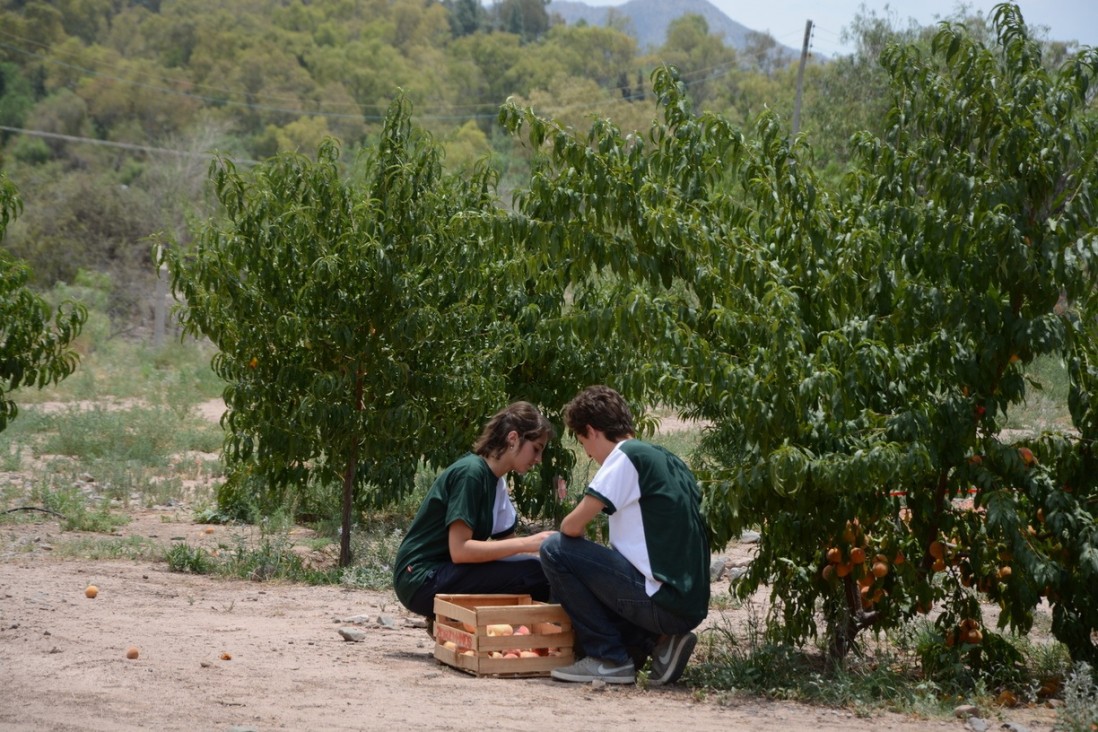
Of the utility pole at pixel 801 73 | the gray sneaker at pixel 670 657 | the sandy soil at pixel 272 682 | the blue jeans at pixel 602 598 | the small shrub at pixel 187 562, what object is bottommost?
the small shrub at pixel 187 562

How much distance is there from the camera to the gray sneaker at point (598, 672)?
18.3ft

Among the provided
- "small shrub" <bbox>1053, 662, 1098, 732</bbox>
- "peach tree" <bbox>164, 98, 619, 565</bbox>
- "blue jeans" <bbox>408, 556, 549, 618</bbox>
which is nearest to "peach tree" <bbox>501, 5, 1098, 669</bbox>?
"small shrub" <bbox>1053, 662, 1098, 732</bbox>

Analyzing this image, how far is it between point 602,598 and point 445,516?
3.11ft

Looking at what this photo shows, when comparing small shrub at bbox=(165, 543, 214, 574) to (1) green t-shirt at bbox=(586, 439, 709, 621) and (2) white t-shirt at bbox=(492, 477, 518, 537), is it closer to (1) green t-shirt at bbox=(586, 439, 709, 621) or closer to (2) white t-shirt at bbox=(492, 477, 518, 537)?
(2) white t-shirt at bbox=(492, 477, 518, 537)

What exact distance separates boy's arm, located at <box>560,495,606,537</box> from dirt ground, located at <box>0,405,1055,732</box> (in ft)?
2.27

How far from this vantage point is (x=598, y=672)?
5.58 meters

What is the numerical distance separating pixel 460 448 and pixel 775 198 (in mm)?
3892

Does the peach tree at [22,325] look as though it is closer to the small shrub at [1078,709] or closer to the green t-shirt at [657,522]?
the green t-shirt at [657,522]

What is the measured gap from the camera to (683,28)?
5138 inches

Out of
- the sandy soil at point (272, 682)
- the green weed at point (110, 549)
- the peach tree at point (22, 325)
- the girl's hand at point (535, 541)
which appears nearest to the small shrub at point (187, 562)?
the green weed at point (110, 549)

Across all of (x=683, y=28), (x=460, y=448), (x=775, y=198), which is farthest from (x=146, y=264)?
(x=683, y=28)

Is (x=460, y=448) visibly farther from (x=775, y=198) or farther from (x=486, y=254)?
(x=775, y=198)

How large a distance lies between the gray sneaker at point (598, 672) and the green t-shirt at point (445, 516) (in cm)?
80

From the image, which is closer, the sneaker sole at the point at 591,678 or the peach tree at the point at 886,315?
the peach tree at the point at 886,315
